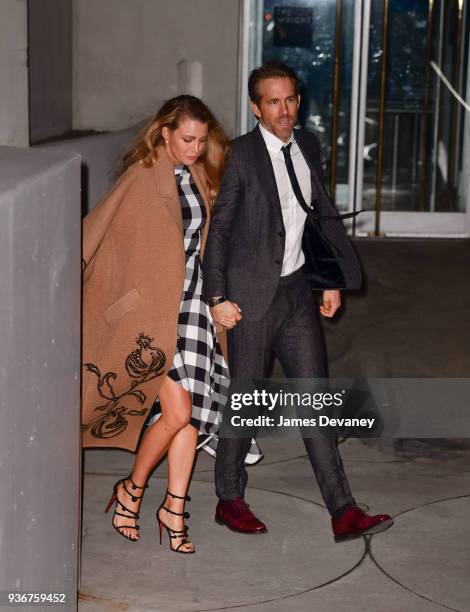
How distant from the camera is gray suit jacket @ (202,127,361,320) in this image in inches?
177

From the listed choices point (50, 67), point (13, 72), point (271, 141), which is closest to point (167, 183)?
point (271, 141)

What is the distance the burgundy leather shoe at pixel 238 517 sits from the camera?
4789 millimetres

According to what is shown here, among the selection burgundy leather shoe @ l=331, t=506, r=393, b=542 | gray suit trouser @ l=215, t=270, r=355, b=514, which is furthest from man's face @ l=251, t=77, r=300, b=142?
burgundy leather shoe @ l=331, t=506, r=393, b=542

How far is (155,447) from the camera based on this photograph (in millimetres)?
4605

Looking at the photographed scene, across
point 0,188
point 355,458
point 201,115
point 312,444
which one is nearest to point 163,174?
point 201,115

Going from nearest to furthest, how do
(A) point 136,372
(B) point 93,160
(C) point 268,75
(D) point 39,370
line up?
(D) point 39,370
(A) point 136,372
(C) point 268,75
(B) point 93,160

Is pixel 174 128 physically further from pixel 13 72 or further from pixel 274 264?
pixel 13 72

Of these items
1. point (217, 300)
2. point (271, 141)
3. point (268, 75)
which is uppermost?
point (268, 75)

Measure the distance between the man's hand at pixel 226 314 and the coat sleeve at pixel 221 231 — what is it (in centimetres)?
5

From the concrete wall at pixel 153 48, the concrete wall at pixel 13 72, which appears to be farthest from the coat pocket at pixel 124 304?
the concrete wall at pixel 153 48

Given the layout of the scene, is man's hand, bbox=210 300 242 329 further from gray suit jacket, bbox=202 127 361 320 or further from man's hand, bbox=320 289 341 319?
man's hand, bbox=320 289 341 319

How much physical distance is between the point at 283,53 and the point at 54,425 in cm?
932

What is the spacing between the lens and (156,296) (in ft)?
14.2

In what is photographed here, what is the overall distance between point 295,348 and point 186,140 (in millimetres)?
1044
